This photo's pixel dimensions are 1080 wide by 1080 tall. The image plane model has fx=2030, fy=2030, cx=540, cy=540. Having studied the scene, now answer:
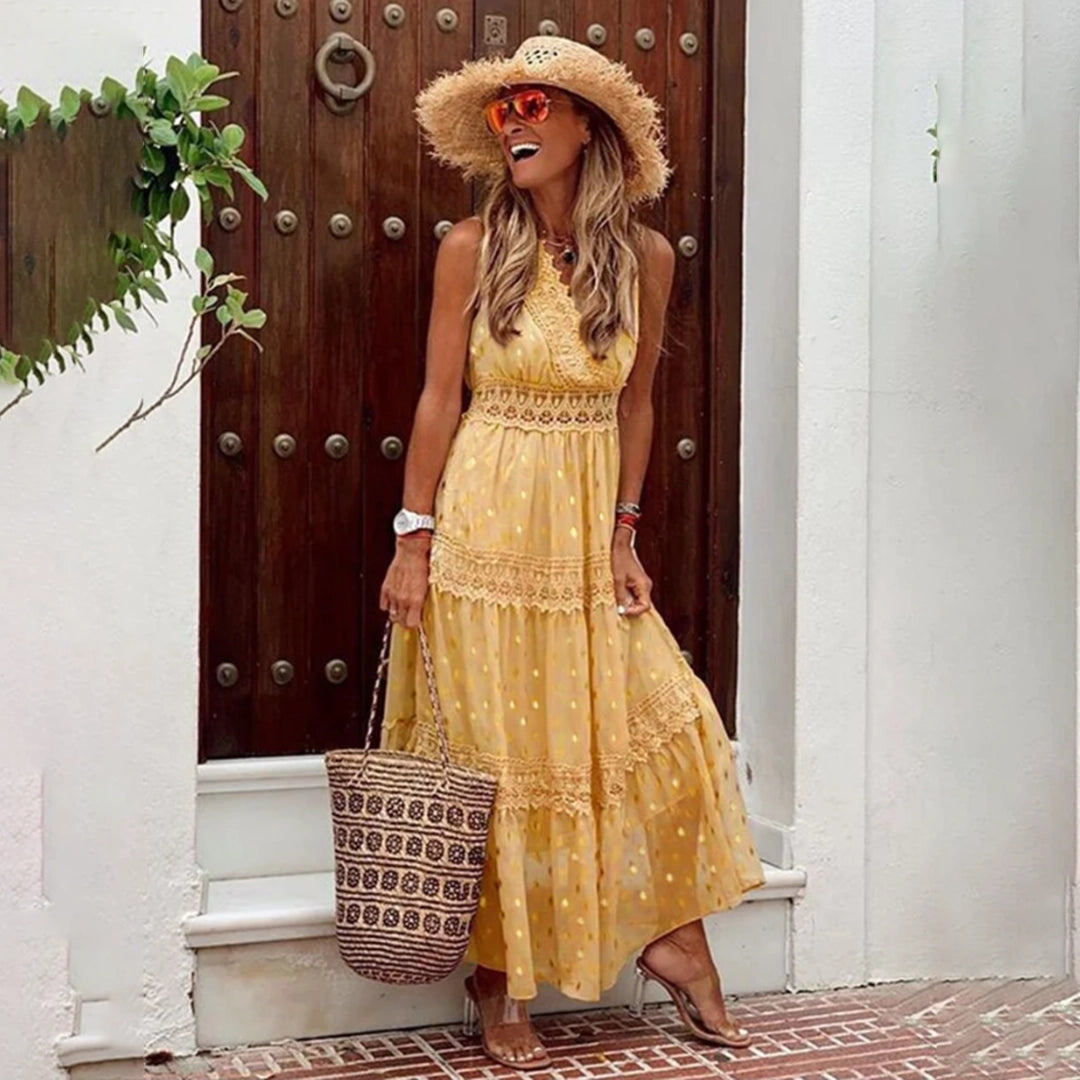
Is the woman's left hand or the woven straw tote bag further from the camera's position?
the woman's left hand

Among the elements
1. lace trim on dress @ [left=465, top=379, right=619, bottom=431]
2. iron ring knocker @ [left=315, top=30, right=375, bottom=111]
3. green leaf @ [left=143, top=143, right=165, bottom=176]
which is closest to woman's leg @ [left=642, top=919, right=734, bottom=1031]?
lace trim on dress @ [left=465, top=379, right=619, bottom=431]

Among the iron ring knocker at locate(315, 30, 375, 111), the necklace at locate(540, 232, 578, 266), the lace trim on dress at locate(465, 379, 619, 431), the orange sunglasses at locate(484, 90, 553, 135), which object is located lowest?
the lace trim on dress at locate(465, 379, 619, 431)

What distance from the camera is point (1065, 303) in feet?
17.3

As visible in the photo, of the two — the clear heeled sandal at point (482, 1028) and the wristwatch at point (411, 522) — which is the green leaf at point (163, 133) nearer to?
the wristwatch at point (411, 522)

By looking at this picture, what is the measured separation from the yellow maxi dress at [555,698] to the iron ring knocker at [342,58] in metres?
0.78

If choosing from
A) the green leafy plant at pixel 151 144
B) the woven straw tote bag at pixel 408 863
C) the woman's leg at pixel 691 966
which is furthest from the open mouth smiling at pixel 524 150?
the green leafy plant at pixel 151 144

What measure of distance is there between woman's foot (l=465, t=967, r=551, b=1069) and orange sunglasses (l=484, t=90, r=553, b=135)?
1.90 m

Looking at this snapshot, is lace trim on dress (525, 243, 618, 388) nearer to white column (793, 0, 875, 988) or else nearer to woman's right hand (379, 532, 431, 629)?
woman's right hand (379, 532, 431, 629)

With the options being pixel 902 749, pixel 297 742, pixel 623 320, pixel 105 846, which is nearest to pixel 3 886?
pixel 105 846

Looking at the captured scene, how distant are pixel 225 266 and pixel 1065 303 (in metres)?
2.15

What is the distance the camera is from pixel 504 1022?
4.55 metres

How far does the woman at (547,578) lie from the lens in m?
4.46

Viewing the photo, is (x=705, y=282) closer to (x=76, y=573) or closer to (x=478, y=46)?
(x=478, y=46)

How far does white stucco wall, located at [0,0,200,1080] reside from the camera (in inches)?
165
